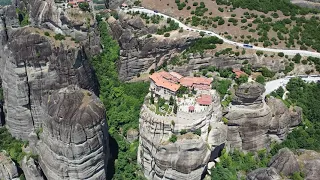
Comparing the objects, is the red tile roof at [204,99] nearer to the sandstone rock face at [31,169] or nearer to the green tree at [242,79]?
the green tree at [242,79]

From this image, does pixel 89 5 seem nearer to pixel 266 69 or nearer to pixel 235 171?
pixel 266 69

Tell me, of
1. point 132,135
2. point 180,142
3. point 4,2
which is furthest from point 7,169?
point 4,2

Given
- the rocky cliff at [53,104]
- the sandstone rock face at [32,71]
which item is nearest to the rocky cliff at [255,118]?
the rocky cliff at [53,104]

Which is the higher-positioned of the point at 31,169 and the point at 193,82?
the point at 193,82

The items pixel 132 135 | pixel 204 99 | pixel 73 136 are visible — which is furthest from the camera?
pixel 132 135

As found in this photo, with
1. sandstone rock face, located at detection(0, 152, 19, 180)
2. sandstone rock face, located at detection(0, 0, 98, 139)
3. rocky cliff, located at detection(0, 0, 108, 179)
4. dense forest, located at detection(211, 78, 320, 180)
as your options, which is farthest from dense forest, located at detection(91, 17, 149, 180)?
sandstone rock face, located at detection(0, 152, 19, 180)

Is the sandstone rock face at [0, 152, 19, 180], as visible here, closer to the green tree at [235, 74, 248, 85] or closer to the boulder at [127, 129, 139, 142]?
the boulder at [127, 129, 139, 142]

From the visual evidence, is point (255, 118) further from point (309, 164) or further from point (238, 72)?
point (238, 72)

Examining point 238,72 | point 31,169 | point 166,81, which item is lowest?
point 31,169
